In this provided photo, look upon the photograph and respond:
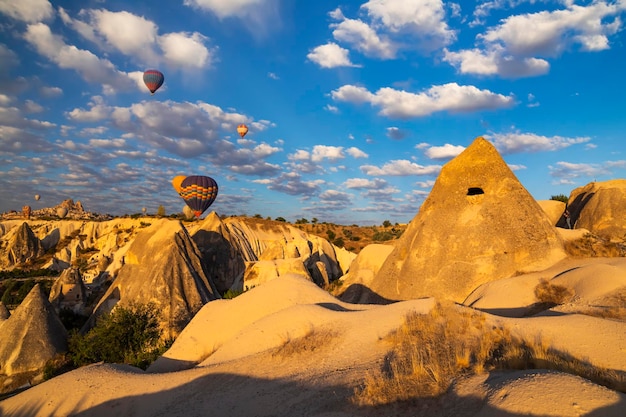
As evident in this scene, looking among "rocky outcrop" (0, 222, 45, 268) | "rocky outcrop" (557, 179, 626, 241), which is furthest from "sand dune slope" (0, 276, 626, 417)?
"rocky outcrop" (0, 222, 45, 268)

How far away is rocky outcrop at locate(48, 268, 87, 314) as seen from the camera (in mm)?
26547

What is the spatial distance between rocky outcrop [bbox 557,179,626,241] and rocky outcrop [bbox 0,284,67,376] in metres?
28.6

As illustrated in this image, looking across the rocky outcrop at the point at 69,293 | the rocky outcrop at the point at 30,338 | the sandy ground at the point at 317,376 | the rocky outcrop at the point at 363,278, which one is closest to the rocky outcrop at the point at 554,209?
the rocky outcrop at the point at 363,278

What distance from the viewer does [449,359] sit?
5988mm

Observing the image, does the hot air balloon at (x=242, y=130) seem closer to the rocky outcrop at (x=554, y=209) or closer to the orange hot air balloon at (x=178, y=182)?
the orange hot air balloon at (x=178, y=182)

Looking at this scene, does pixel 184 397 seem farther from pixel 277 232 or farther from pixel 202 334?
pixel 277 232

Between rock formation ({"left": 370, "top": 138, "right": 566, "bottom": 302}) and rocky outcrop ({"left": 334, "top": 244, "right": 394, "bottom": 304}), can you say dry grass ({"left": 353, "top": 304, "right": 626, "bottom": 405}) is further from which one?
rocky outcrop ({"left": 334, "top": 244, "right": 394, "bottom": 304})

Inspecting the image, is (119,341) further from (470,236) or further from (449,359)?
(470,236)

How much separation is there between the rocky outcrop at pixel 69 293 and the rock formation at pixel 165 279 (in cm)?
787

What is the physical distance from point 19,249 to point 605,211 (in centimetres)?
7599

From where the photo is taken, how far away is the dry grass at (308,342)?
821cm

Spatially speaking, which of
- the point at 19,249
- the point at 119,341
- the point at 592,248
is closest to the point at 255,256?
the point at 119,341

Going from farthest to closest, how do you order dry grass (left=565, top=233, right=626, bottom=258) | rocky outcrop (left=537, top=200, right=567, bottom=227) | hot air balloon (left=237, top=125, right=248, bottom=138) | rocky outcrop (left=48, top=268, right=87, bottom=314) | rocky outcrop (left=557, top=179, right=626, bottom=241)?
hot air balloon (left=237, top=125, right=248, bottom=138) → rocky outcrop (left=48, top=268, right=87, bottom=314) → rocky outcrop (left=537, top=200, right=567, bottom=227) → rocky outcrop (left=557, top=179, right=626, bottom=241) → dry grass (left=565, top=233, right=626, bottom=258)

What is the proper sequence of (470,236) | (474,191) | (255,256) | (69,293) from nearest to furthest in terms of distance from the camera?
(470,236) → (474,191) → (69,293) → (255,256)
